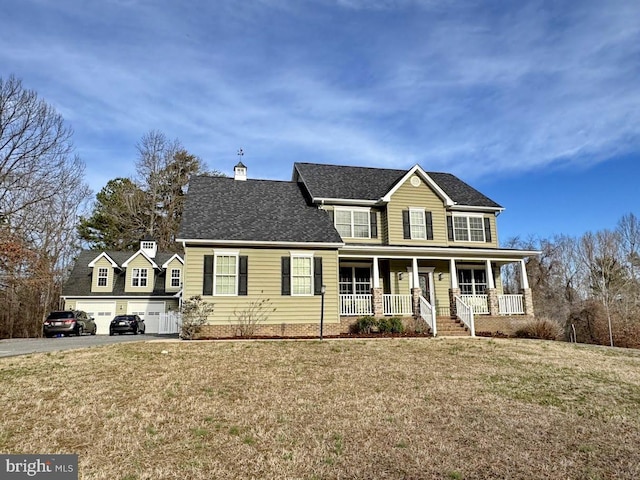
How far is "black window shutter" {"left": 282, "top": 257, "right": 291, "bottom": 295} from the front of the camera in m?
16.8

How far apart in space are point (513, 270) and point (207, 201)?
119 feet

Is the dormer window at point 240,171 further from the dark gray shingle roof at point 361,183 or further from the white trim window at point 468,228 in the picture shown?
the white trim window at point 468,228

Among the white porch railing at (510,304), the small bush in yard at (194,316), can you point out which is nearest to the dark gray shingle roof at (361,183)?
the white porch railing at (510,304)

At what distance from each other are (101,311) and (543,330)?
85.4ft

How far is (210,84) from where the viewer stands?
15188 mm

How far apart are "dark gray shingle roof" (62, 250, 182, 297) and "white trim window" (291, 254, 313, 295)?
621 inches

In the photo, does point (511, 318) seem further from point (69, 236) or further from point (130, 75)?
point (69, 236)

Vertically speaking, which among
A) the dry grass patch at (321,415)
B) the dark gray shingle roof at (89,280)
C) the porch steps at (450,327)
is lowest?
the dry grass patch at (321,415)

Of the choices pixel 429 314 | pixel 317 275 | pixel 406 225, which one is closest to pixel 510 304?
pixel 429 314

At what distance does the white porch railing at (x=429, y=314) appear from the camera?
16.6m

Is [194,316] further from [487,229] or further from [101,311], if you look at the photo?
[101,311]

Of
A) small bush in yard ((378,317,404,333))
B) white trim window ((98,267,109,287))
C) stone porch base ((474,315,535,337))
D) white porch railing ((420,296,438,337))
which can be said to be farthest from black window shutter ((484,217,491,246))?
white trim window ((98,267,109,287))

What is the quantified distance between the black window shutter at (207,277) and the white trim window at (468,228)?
12.2 metres

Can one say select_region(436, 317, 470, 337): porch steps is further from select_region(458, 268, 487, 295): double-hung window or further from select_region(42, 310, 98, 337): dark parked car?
select_region(42, 310, 98, 337): dark parked car
